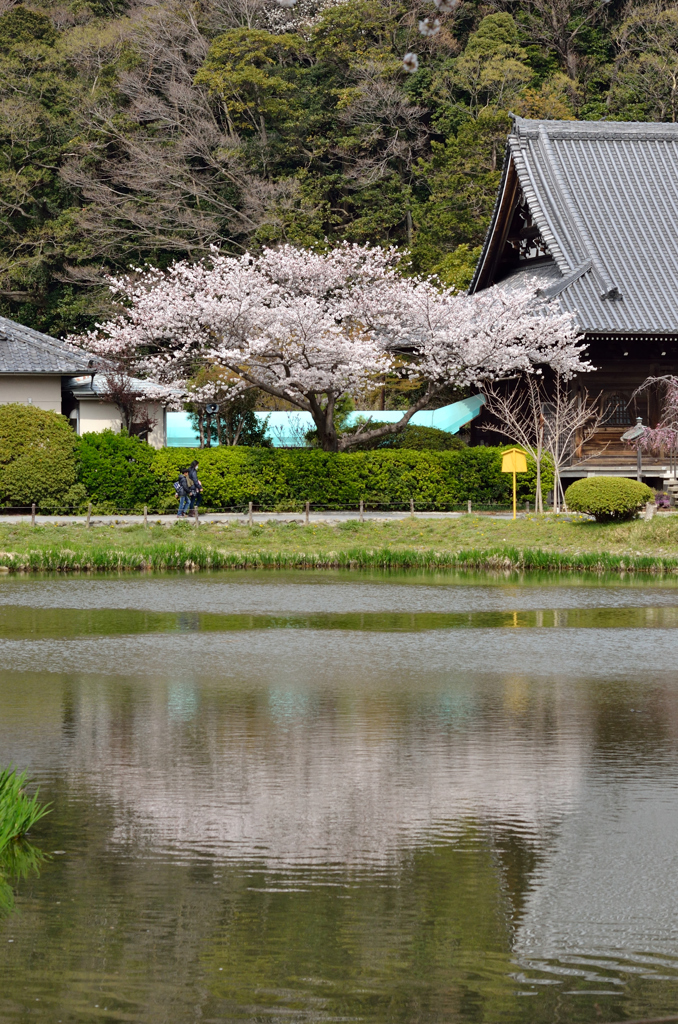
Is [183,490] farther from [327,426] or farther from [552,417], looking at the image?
[552,417]

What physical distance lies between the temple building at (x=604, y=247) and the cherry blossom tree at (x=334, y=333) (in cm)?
124

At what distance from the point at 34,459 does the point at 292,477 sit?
606 centimetres

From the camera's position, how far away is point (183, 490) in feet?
95.6

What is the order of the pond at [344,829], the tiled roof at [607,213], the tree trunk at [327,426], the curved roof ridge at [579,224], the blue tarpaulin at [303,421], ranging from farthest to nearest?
1. the blue tarpaulin at [303,421]
2. the curved roof ridge at [579,224]
3. the tiled roof at [607,213]
4. the tree trunk at [327,426]
5. the pond at [344,829]

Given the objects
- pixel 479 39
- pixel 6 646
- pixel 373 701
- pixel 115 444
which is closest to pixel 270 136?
pixel 479 39

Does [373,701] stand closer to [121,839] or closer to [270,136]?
[121,839]

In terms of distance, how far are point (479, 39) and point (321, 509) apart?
25.9 metres


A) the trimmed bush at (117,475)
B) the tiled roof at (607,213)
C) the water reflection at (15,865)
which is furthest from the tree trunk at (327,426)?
the water reflection at (15,865)

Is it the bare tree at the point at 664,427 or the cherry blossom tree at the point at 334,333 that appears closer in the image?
the bare tree at the point at 664,427

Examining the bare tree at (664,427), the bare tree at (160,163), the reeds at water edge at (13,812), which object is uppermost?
the bare tree at (160,163)

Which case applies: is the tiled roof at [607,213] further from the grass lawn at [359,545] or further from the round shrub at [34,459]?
the round shrub at [34,459]

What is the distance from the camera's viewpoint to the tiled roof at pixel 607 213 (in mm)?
33719

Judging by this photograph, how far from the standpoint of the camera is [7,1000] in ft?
16.9

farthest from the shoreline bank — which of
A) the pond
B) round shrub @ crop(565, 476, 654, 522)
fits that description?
the pond
